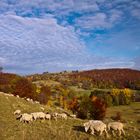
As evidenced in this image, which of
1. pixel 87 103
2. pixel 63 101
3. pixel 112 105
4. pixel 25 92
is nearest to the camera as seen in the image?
pixel 25 92

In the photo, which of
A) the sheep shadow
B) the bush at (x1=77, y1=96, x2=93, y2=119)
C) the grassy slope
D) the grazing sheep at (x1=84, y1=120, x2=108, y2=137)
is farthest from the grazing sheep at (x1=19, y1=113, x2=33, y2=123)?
the bush at (x1=77, y1=96, x2=93, y2=119)

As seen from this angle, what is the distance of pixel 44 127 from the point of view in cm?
3241

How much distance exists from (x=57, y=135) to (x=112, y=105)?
532ft

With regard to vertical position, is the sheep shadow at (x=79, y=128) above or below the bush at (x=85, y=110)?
above

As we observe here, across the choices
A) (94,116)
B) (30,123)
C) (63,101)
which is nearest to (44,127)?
(30,123)

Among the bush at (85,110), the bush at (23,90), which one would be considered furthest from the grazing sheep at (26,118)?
the bush at (23,90)

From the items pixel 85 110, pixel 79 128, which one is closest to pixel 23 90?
pixel 85 110

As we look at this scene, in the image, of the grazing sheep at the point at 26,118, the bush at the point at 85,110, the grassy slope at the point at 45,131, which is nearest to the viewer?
the grassy slope at the point at 45,131

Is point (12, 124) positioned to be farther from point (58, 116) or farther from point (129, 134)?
point (129, 134)

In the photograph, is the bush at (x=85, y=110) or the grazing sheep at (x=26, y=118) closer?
the grazing sheep at (x=26, y=118)

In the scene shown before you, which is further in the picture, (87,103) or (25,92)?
(87,103)

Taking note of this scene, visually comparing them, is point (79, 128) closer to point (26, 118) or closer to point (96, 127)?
point (96, 127)

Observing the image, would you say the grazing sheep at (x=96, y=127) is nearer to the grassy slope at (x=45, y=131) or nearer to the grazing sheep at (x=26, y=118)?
the grassy slope at (x=45, y=131)

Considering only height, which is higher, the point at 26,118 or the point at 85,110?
the point at 26,118
